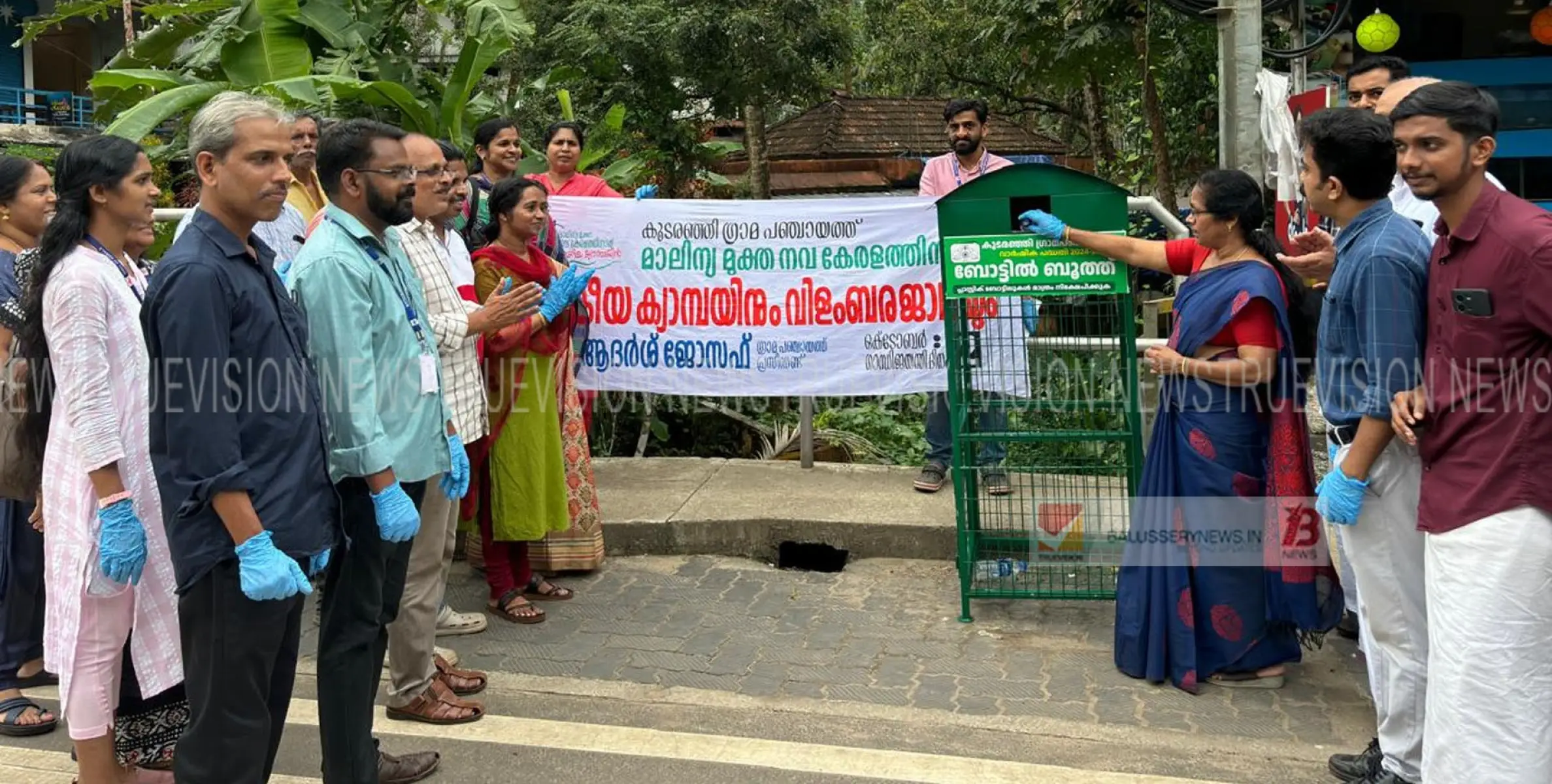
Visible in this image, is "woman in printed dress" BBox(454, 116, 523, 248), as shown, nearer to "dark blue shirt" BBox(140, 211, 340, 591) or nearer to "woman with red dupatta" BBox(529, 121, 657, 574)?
"woman with red dupatta" BBox(529, 121, 657, 574)

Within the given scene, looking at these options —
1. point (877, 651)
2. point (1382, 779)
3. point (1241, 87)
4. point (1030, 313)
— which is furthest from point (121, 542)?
point (1241, 87)

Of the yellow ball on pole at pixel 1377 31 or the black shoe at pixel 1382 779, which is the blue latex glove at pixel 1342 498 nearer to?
the black shoe at pixel 1382 779

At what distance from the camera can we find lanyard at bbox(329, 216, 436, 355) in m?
3.33

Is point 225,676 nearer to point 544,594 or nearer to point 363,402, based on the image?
point 363,402

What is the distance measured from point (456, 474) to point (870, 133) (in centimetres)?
1273

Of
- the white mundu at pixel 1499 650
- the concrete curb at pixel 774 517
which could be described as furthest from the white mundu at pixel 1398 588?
the concrete curb at pixel 774 517

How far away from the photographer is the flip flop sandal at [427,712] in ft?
13.4

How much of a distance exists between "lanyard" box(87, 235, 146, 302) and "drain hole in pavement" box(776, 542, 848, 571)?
10.5ft

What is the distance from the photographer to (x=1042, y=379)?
16.7 feet

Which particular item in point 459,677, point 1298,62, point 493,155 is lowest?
point 459,677

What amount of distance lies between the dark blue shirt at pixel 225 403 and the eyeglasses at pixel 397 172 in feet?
1.57

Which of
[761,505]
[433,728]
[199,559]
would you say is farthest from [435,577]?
[761,505]

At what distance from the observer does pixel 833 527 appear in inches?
228

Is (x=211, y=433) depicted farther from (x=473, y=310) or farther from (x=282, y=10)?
(x=282, y=10)
